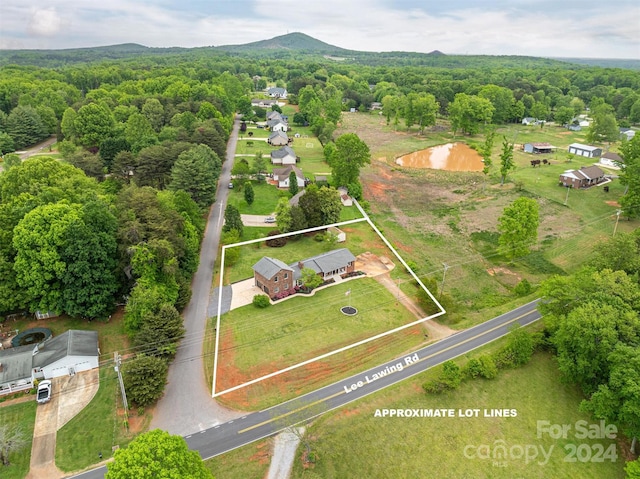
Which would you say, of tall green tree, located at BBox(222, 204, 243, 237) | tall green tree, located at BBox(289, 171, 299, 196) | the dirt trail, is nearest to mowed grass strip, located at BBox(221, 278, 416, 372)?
the dirt trail

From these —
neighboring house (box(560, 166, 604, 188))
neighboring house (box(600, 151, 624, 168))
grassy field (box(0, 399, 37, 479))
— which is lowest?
grassy field (box(0, 399, 37, 479))

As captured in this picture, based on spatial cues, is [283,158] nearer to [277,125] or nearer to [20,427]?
[277,125]

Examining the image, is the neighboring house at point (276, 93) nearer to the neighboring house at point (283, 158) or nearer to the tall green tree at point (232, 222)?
the neighboring house at point (283, 158)

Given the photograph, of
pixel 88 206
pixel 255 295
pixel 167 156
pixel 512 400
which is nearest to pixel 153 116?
pixel 167 156

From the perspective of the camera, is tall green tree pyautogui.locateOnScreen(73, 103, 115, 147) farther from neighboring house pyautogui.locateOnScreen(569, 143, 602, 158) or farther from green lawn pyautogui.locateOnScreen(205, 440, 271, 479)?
neighboring house pyautogui.locateOnScreen(569, 143, 602, 158)

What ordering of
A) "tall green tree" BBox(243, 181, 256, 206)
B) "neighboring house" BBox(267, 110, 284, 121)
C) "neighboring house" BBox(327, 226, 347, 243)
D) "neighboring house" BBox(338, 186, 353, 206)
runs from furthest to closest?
"neighboring house" BBox(267, 110, 284, 121)
"neighboring house" BBox(338, 186, 353, 206)
"tall green tree" BBox(243, 181, 256, 206)
"neighboring house" BBox(327, 226, 347, 243)

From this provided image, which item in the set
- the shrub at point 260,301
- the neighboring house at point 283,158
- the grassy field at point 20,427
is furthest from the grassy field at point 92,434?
the neighboring house at point 283,158

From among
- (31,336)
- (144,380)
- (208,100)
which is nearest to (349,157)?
(144,380)
